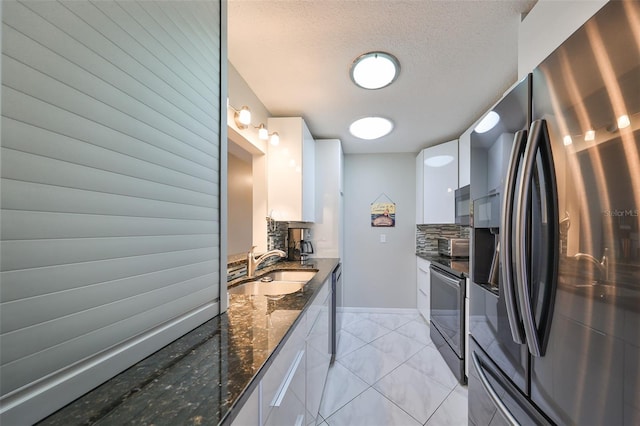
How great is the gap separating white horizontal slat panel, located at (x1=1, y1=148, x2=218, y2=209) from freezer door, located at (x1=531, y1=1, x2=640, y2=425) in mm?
1080

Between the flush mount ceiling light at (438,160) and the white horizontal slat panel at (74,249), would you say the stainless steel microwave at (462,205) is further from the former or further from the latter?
the white horizontal slat panel at (74,249)

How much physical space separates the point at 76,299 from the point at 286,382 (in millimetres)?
705

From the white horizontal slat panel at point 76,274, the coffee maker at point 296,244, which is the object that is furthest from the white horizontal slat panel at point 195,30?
the coffee maker at point 296,244

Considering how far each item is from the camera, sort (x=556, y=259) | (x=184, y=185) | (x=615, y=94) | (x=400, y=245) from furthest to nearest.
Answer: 1. (x=400, y=245)
2. (x=184, y=185)
3. (x=556, y=259)
4. (x=615, y=94)

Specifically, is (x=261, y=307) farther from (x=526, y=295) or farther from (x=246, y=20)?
(x=246, y=20)

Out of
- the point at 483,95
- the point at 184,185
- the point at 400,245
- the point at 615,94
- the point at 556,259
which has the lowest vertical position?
the point at 400,245

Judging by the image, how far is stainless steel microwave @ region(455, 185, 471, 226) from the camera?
7.98ft

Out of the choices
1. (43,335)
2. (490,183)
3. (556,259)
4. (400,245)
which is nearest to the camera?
(43,335)

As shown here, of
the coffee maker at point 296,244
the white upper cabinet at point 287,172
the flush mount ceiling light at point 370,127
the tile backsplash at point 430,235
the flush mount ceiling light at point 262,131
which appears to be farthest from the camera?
the tile backsplash at point 430,235

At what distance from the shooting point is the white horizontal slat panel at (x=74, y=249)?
1.30 ft

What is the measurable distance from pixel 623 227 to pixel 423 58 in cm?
144

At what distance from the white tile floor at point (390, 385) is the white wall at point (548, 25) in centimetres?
213

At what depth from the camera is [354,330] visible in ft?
9.75

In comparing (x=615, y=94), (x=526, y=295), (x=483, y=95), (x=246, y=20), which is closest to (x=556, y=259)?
(x=526, y=295)
